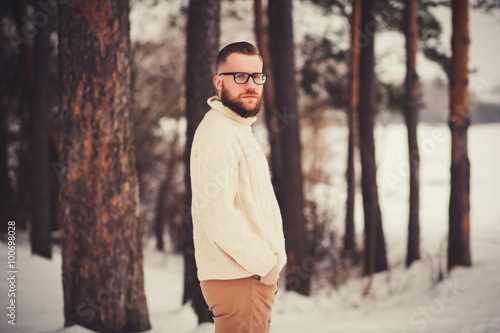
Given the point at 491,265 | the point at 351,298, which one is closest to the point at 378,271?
the point at 351,298

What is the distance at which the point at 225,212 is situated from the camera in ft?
6.97

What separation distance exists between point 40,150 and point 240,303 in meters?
7.16

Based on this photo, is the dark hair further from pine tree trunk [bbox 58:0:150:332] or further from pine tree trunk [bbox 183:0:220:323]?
pine tree trunk [bbox 183:0:220:323]

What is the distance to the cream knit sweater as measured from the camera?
7.02 ft

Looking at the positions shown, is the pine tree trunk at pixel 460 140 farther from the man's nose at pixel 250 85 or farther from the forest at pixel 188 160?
the man's nose at pixel 250 85

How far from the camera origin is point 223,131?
7.46ft

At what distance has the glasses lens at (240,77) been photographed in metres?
2.36

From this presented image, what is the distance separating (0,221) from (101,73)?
26.3ft

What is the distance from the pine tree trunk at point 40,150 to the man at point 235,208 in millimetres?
6792

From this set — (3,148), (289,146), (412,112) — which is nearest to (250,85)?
(289,146)

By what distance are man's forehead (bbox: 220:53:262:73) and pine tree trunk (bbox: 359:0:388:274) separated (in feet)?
23.4

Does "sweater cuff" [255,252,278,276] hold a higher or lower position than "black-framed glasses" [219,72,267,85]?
lower

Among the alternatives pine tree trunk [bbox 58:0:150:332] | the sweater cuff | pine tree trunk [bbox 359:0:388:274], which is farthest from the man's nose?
pine tree trunk [bbox 359:0:388:274]

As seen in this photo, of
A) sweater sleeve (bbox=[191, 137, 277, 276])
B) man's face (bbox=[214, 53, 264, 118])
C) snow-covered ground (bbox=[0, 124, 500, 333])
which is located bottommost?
snow-covered ground (bbox=[0, 124, 500, 333])
